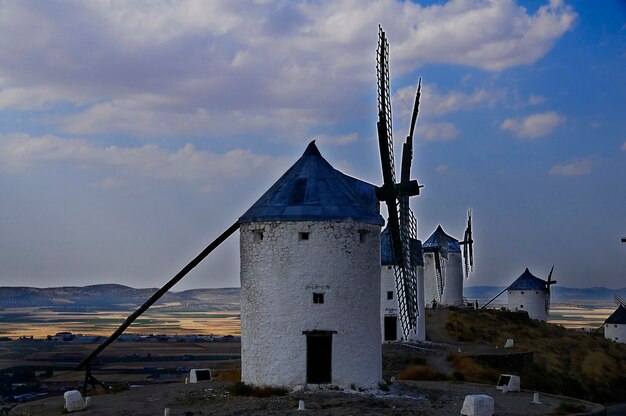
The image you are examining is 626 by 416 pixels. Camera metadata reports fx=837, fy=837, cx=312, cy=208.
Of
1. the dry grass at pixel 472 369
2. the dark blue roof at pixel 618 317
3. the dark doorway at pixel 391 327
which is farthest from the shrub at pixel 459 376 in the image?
the dark blue roof at pixel 618 317

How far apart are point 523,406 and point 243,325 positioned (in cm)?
805

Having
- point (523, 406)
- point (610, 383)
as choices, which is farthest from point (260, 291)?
point (610, 383)

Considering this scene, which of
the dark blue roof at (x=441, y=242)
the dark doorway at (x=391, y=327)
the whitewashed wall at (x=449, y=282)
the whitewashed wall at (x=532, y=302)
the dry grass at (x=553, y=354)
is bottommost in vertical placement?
the dry grass at (x=553, y=354)

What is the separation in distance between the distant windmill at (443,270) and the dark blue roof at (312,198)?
38621 mm

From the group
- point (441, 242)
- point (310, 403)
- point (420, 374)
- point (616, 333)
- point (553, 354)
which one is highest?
point (441, 242)

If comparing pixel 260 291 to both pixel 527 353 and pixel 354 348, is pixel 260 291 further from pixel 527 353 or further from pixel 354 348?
pixel 527 353

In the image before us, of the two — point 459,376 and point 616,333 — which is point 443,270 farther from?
point 459,376

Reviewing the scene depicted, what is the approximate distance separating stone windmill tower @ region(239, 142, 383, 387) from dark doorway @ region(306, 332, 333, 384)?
0.09ft

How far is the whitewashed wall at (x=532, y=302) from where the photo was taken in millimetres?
69250

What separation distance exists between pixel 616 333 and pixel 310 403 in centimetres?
5301

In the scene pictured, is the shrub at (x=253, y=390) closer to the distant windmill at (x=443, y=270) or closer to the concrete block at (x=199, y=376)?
the concrete block at (x=199, y=376)

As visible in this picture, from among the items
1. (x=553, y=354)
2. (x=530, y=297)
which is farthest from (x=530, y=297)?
(x=553, y=354)

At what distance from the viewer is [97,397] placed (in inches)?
1010

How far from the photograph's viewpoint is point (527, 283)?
230ft
